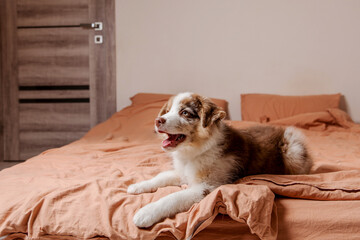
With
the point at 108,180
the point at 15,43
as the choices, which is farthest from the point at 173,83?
the point at 108,180

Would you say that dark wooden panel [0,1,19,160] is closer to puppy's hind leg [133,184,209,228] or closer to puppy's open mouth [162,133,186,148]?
puppy's open mouth [162,133,186,148]

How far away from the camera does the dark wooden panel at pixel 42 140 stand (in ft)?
12.6

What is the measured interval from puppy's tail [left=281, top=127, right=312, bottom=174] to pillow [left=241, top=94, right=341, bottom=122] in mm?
1701

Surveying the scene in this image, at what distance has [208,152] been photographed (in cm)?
135

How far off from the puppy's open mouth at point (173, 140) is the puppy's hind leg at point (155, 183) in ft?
0.58

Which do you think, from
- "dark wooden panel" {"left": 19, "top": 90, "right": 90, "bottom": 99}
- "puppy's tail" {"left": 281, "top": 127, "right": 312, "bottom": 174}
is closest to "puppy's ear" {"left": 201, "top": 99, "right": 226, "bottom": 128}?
"puppy's tail" {"left": 281, "top": 127, "right": 312, "bottom": 174}

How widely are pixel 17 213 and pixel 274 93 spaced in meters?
3.07

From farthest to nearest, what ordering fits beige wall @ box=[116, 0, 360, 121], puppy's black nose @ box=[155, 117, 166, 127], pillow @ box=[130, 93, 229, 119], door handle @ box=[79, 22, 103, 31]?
1. door handle @ box=[79, 22, 103, 31]
2. beige wall @ box=[116, 0, 360, 121]
3. pillow @ box=[130, 93, 229, 119]
4. puppy's black nose @ box=[155, 117, 166, 127]

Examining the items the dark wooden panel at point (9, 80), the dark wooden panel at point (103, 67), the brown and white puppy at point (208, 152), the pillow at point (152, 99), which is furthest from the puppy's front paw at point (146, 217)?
the dark wooden panel at point (9, 80)

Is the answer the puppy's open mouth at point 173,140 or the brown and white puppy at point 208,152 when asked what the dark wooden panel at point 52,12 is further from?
the puppy's open mouth at point 173,140

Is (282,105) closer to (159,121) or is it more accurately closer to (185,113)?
(185,113)

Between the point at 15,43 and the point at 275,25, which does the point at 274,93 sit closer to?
the point at 275,25

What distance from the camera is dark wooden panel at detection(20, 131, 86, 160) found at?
385cm

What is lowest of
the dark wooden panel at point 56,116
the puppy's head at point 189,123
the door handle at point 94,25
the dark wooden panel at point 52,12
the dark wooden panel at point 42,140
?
the dark wooden panel at point 42,140
